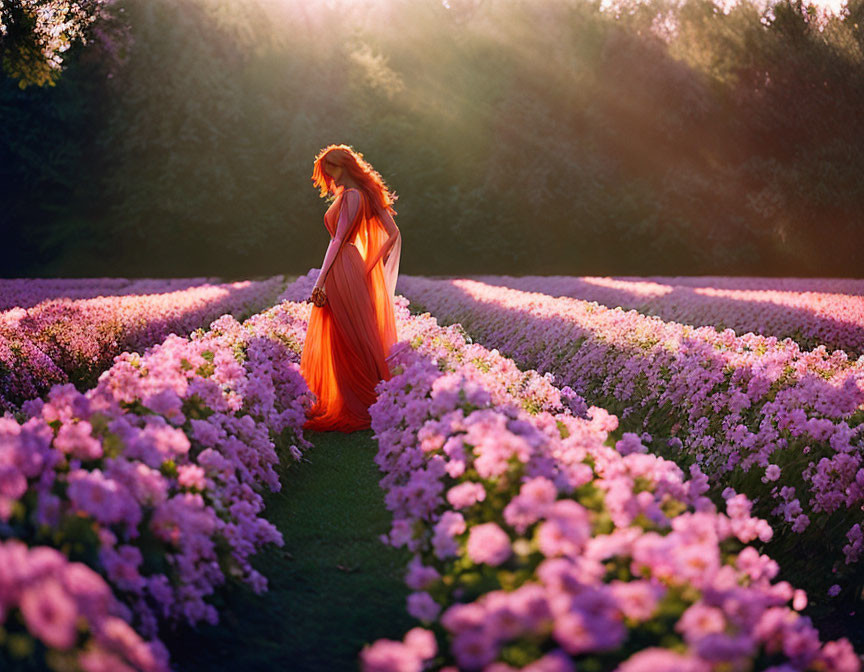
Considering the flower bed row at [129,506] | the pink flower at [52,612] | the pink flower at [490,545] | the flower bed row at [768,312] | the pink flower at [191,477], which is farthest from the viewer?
the flower bed row at [768,312]

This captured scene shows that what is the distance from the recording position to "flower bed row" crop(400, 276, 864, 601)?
4.28m

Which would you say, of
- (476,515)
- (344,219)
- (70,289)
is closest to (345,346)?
(344,219)

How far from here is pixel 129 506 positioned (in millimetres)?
2492

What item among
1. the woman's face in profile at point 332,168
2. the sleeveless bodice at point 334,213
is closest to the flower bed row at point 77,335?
the sleeveless bodice at point 334,213

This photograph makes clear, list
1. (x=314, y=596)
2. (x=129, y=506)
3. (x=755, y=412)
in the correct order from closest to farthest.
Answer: (x=129, y=506), (x=314, y=596), (x=755, y=412)

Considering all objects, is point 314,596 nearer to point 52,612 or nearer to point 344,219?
point 52,612

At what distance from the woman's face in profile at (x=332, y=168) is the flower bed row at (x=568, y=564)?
144 inches

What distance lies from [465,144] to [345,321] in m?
28.4

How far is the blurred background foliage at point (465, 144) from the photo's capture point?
104 feet

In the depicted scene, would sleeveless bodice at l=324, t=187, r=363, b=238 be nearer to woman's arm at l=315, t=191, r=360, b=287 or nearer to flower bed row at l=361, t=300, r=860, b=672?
woman's arm at l=315, t=191, r=360, b=287

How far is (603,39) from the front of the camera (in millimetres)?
34625

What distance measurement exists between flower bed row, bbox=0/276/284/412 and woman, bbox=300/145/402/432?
2.66 m

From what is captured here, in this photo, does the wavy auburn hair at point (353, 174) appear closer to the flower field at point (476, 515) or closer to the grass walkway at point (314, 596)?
the flower field at point (476, 515)

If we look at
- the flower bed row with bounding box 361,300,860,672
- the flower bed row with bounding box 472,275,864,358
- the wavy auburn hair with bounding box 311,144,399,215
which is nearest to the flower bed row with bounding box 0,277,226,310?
the wavy auburn hair with bounding box 311,144,399,215
